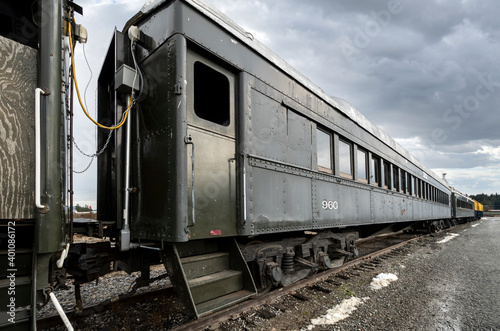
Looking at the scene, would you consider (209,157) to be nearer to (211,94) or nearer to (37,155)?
(211,94)

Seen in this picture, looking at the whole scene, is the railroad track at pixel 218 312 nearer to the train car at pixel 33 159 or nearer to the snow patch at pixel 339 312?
the snow patch at pixel 339 312

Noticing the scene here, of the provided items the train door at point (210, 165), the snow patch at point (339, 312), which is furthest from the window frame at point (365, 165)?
the train door at point (210, 165)

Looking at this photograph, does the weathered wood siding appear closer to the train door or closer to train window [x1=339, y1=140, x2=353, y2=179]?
the train door

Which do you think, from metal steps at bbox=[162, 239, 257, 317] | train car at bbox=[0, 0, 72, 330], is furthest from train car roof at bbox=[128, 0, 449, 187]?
metal steps at bbox=[162, 239, 257, 317]

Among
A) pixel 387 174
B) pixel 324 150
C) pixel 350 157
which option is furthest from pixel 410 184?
pixel 324 150

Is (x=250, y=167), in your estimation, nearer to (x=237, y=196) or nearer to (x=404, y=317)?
→ (x=237, y=196)

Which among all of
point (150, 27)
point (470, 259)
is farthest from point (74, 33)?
point (470, 259)

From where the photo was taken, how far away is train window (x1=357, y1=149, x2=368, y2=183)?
6402 mm

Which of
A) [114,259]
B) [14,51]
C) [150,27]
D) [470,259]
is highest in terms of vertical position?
[150,27]

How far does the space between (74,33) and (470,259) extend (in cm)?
954

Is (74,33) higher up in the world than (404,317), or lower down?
higher up

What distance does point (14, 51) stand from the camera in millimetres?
2135

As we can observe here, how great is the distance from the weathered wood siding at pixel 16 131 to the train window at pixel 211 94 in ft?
5.65

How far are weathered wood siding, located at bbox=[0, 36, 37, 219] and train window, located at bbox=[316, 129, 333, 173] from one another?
3.93 m
